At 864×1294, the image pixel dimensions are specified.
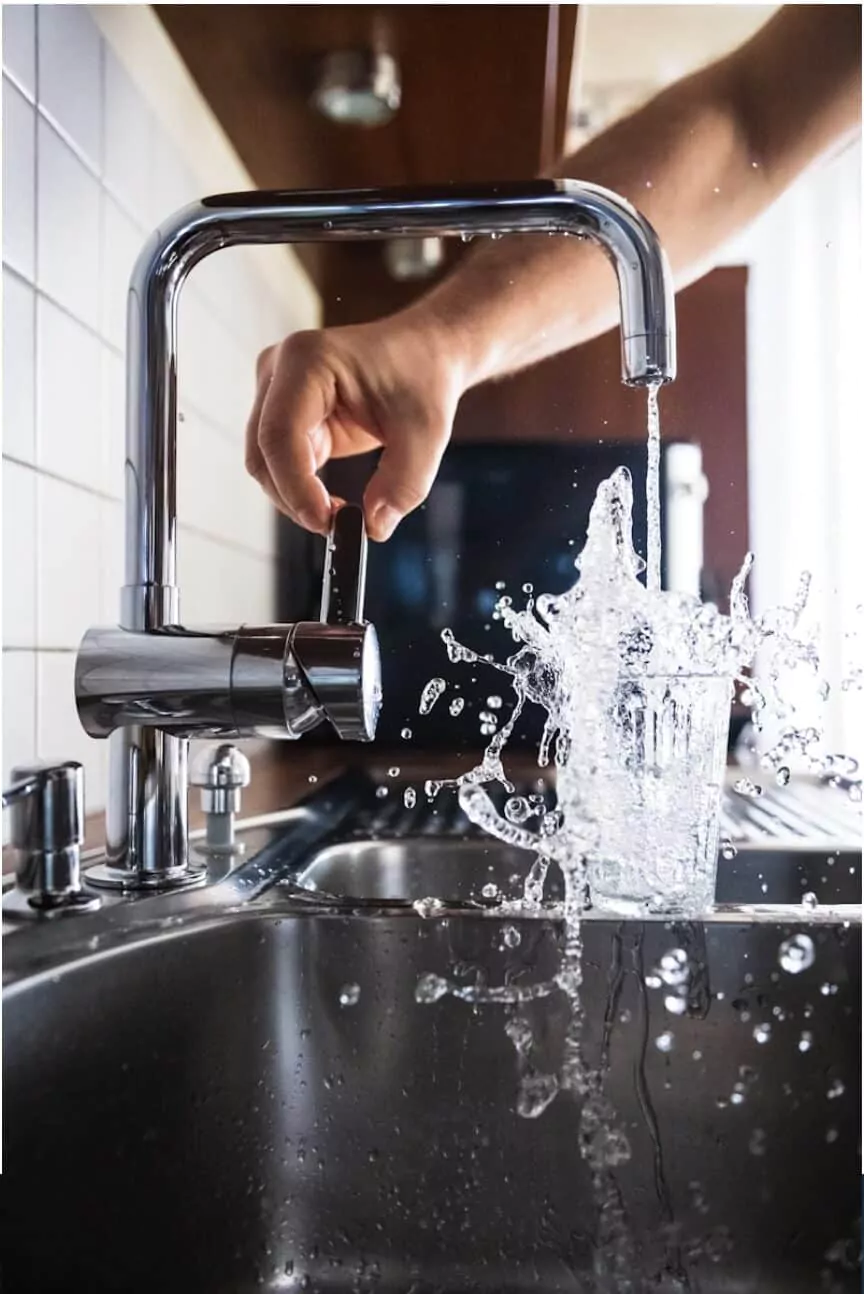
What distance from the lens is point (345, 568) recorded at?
599 millimetres

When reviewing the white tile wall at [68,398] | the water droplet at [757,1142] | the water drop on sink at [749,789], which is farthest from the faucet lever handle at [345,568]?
the water drop on sink at [749,789]

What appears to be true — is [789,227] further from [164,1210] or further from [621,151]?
[164,1210]

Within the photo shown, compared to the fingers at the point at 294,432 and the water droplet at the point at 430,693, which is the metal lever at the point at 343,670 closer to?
the fingers at the point at 294,432

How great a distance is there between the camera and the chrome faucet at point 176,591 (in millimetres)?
509

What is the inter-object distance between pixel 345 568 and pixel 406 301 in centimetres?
38

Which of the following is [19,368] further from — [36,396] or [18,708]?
[18,708]

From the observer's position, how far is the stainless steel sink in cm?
50

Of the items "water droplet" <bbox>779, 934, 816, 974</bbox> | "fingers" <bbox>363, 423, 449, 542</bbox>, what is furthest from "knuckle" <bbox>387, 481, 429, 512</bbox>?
"water droplet" <bbox>779, 934, 816, 974</bbox>

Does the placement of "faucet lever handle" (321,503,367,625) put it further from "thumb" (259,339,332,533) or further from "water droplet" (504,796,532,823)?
"water droplet" (504,796,532,823)

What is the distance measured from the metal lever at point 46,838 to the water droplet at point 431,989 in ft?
0.50

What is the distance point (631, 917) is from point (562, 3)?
76 cm

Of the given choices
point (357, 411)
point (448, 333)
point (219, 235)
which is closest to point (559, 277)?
point (448, 333)

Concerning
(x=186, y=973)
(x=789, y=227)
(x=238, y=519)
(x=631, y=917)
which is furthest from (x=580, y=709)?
(x=789, y=227)

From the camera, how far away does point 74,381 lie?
2.40ft
